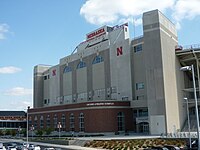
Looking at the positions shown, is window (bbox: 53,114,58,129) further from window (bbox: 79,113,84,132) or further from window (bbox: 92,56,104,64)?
window (bbox: 92,56,104,64)

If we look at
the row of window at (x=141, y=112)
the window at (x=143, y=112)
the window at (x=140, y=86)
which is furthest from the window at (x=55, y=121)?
the window at (x=140, y=86)

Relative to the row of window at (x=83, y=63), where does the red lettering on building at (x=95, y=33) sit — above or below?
above

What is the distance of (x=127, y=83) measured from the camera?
7925 centimetres

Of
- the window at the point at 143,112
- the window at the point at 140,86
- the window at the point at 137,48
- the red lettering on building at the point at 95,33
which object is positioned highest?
the red lettering on building at the point at 95,33

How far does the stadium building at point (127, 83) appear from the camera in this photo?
6912cm

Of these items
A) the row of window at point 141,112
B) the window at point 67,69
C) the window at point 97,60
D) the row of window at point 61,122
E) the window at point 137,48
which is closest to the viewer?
the row of window at point 141,112

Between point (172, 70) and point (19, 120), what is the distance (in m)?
76.5

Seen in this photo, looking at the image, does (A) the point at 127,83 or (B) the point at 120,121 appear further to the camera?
(A) the point at 127,83

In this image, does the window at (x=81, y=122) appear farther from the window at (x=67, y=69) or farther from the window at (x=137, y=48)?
the window at (x=67, y=69)

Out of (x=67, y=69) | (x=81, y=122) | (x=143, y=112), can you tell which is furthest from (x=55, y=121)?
(x=143, y=112)

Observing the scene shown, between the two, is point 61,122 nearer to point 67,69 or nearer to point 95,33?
point 67,69

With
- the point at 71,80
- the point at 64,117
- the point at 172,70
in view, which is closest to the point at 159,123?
the point at 172,70

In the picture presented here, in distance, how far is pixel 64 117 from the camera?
3305 inches

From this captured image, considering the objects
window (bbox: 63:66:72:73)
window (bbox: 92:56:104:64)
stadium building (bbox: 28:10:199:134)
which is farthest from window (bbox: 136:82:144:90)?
window (bbox: 63:66:72:73)
